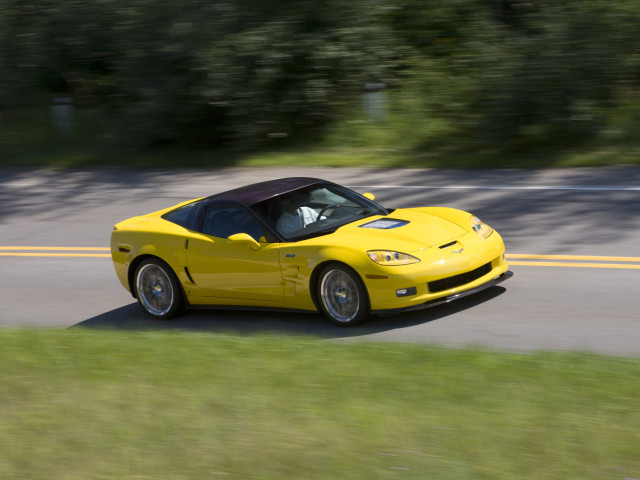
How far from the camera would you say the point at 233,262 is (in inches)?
350

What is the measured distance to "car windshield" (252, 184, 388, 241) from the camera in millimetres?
8805

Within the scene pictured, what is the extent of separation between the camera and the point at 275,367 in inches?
262

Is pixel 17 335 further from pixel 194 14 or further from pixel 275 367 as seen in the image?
pixel 194 14

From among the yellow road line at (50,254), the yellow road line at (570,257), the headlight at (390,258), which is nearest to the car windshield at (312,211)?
the headlight at (390,258)

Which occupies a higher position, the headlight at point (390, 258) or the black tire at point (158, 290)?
the headlight at point (390, 258)

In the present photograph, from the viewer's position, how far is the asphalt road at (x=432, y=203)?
26.3 ft

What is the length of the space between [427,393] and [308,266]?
272cm

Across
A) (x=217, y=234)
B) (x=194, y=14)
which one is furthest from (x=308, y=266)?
(x=194, y=14)

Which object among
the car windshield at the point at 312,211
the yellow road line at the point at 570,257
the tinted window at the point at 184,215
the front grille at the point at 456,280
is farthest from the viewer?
the yellow road line at the point at 570,257

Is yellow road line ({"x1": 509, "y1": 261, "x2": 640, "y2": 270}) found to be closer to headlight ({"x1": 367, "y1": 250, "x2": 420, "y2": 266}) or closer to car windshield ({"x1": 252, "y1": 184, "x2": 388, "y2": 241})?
car windshield ({"x1": 252, "y1": 184, "x2": 388, "y2": 241})

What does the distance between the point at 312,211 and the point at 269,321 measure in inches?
44.3

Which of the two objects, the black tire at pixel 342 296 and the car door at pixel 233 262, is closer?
the black tire at pixel 342 296

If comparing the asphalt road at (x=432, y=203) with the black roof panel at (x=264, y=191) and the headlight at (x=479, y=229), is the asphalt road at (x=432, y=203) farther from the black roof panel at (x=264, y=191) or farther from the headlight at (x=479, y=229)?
the black roof panel at (x=264, y=191)

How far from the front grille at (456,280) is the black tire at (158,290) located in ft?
8.85
